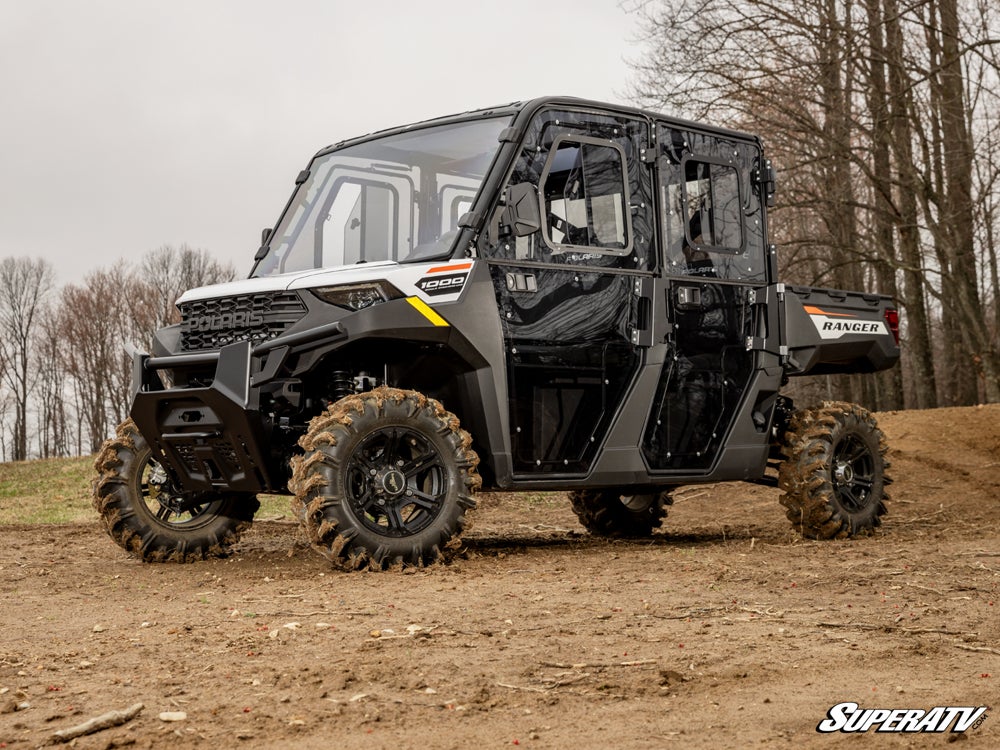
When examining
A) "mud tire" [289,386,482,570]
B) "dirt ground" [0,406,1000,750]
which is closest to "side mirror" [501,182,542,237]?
"mud tire" [289,386,482,570]

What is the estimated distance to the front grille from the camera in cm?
809

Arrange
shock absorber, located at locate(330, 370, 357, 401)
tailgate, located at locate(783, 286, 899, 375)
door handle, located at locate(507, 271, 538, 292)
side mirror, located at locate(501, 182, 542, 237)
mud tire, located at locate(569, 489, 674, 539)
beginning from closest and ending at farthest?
side mirror, located at locate(501, 182, 542, 237) < shock absorber, located at locate(330, 370, 357, 401) < door handle, located at locate(507, 271, 538, 292) < tailgate, located at locate(783, 286, 899, 375) < mud tire, located at locate(569, 489, 674, 539)

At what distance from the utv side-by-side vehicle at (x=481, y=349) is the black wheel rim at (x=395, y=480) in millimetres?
15

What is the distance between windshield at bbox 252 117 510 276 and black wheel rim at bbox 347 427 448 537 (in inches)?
47.8

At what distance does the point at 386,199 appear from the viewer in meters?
9.28

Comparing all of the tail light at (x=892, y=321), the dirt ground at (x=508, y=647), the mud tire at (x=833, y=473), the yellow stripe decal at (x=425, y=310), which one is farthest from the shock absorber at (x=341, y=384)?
the tail light at (x=892, y=321)

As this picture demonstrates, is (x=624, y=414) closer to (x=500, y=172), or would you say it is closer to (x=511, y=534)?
(x=500, y=172)

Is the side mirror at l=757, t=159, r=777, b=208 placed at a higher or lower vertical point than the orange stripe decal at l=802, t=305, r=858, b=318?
higher

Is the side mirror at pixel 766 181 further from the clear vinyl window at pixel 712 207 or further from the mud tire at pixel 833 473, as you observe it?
the mud tire at pixel 833 473

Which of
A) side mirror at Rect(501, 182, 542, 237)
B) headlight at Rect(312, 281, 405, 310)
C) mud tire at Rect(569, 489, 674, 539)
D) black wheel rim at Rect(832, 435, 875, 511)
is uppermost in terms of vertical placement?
side mirror at Rect(501, 182, 542, 237)

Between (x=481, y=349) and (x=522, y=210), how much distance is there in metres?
0.91

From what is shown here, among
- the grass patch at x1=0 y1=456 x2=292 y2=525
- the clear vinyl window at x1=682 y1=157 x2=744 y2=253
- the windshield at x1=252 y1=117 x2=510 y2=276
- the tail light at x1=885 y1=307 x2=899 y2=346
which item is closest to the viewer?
the windshield at x1=252 y1=117 x2=510 y2=276

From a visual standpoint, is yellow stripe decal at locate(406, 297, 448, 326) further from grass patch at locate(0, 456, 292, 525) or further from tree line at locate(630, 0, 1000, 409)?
tree line at locate(630, 0, 1000, 409)

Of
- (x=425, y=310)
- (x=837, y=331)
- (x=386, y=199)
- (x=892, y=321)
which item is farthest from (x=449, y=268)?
(x=892, y=321)
